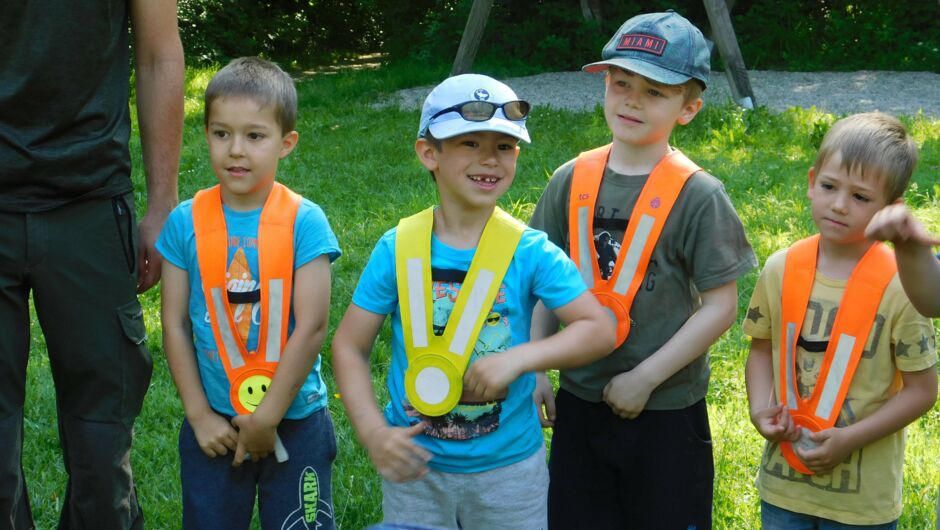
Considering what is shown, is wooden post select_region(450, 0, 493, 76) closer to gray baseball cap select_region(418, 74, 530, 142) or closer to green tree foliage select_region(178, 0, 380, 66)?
green tree foliage select_region(178, 0, 380, 66)

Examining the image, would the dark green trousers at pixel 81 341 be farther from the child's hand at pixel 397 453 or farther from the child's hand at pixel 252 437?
the child's hand at pixel 397 453

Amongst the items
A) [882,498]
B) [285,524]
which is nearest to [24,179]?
[285,524]

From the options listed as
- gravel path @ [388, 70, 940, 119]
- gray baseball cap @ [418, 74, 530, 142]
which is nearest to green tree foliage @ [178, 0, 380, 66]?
gravel path @ [388, 70, 940, 119]

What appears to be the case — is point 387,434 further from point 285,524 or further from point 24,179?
point 24,179

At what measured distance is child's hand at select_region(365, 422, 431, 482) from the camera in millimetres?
2637

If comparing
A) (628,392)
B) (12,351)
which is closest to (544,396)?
(628,392)

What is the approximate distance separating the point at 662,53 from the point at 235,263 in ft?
4.52

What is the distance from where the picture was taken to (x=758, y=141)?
9797 millimetres

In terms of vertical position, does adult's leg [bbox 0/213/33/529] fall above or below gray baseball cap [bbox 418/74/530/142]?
below

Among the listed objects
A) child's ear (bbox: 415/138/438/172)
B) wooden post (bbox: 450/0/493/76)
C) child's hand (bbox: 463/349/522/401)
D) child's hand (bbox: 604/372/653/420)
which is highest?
wooden post (bbox: 450/0/493/76)

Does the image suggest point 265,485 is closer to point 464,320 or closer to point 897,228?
point 464,320

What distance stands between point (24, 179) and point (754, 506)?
275cm

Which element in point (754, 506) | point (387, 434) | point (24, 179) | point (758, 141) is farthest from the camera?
point (758, 141)

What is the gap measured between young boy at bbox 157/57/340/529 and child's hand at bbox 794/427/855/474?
1.37 metres
